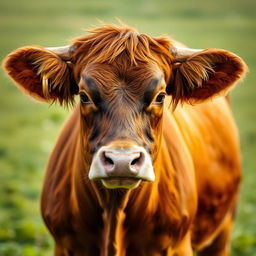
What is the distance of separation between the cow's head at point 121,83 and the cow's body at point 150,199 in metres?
0.36

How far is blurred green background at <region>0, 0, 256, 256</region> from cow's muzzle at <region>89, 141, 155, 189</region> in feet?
5.60

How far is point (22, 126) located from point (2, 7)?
1193 centimetres

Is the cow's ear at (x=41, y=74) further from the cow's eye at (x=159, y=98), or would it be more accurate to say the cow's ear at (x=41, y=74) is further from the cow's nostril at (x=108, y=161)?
the cow's nostril at (x=108, y=161)

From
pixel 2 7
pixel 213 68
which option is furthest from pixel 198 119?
pixel 2 7

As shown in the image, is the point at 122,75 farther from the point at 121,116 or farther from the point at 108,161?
the point at 108,161

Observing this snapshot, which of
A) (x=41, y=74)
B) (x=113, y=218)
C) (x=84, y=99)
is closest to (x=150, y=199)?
(x=113, y=218)

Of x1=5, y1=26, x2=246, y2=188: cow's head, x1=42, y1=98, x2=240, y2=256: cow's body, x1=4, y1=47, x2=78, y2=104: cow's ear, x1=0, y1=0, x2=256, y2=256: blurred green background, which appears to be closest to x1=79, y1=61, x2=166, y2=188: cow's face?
x1=5, y1=26, x2=246, y2=188: cow's head

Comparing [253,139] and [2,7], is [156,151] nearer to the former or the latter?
[253,139]

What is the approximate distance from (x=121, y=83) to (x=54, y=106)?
9.45m

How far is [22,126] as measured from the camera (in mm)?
12672

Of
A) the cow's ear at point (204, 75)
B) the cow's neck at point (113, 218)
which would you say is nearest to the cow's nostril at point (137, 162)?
the cow's neck at point (113, 218)

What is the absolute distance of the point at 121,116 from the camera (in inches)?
170

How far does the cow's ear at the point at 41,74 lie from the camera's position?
4.82 metres

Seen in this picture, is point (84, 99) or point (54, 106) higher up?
point (84, 99)
